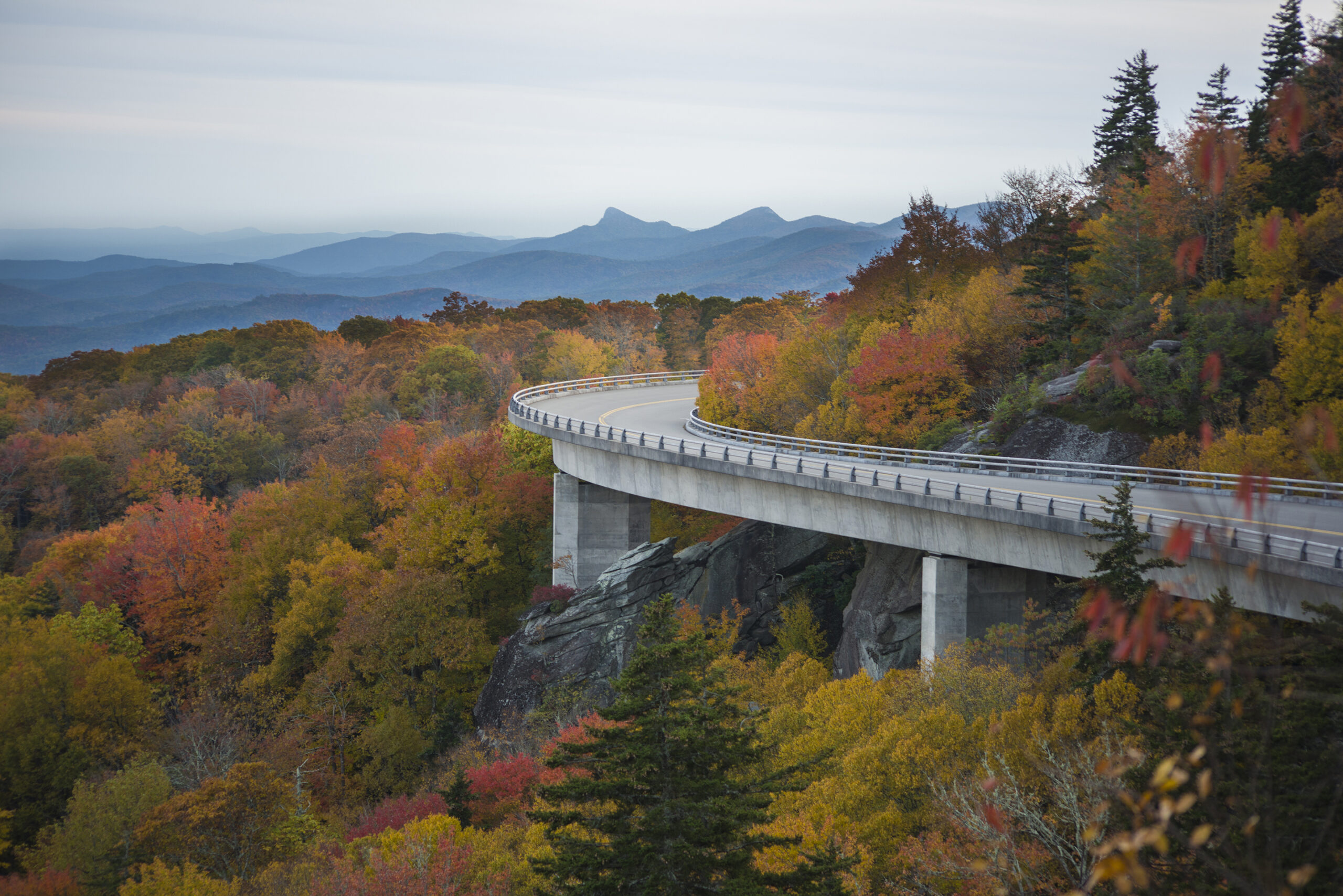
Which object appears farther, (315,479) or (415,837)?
(315,479)

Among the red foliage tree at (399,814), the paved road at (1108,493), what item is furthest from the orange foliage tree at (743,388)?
the red foliage tree at (399,814)

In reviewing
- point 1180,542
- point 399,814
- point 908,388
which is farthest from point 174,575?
point 1180,542

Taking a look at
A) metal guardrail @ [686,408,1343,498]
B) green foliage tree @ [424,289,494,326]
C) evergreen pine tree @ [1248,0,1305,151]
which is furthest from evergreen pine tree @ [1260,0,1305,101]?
green foliage tree @ [424,289,494,326]

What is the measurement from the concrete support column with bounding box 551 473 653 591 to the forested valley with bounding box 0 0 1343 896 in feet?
11.2

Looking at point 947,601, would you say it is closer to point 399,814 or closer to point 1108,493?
point 1108,493

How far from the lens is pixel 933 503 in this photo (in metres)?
29.1

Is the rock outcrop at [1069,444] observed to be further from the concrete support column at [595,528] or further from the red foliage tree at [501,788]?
the red foliage tree at [501,788]

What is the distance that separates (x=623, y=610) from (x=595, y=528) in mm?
9464

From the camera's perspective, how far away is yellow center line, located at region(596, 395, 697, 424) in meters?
52.8

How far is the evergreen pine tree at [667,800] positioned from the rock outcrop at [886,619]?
1999cm

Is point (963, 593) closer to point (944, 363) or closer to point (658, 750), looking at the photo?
point (944, 363)

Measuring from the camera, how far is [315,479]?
200ft

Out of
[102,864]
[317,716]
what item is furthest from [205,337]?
[102,864]

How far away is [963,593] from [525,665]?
63.5 ft
